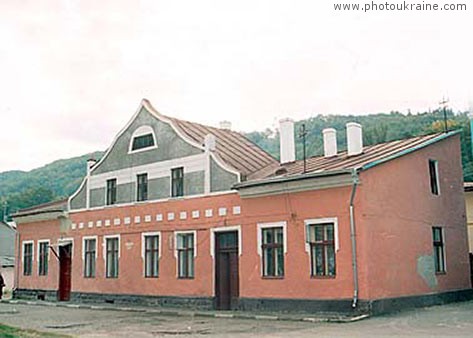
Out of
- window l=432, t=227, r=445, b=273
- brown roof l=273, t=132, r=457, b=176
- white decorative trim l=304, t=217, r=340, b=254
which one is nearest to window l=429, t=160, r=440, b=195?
brown roof l=273, t=132, r=457, b=176

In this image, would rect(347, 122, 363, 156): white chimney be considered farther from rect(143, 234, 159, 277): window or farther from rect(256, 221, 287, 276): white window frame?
rect(143, 234, 159, 277): window

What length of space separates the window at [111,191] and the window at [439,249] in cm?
1303

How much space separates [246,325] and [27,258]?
1770 cm

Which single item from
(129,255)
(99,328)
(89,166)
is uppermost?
(89,166)

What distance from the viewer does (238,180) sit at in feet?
70.2

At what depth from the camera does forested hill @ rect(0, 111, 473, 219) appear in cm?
4677

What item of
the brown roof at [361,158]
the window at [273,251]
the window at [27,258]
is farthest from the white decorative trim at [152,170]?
the window at [27,258]

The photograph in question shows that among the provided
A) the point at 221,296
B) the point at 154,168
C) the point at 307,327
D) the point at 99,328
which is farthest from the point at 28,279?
the point at 307,327

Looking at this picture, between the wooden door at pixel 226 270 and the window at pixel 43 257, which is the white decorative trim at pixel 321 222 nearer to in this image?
the wooden door at pixel 226 270

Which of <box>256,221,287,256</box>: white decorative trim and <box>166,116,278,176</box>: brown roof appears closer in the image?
<box>256,221,287,256</box>: white decorative trim

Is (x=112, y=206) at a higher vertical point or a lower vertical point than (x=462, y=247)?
higher

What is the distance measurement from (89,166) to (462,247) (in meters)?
16.2

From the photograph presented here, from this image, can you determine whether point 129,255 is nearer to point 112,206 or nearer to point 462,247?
point 112,206

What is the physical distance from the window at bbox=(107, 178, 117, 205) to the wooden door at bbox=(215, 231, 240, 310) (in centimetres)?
649
